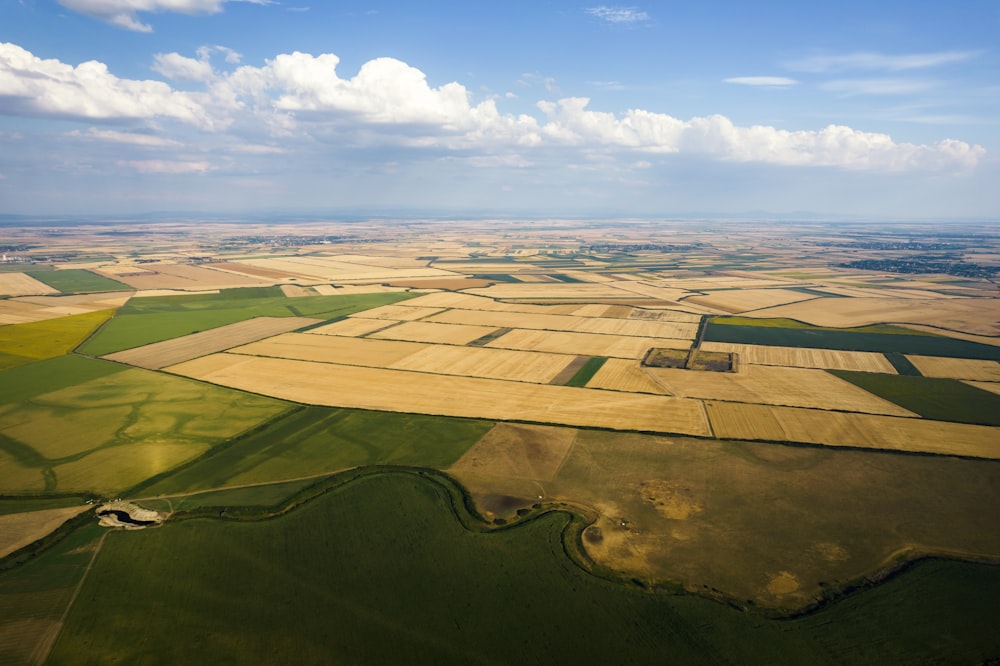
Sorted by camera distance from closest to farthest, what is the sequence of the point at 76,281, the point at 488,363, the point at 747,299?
the point at 488,363 < the point at 747,299 < the point at 76,281

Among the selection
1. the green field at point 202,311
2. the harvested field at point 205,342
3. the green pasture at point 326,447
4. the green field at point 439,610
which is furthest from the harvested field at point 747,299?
the green field at point 439,610

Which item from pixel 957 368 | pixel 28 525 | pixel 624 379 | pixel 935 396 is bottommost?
pixel 28 525

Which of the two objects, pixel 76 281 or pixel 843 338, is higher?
pixel 76 281

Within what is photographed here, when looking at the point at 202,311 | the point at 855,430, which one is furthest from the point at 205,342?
the point at 855,430

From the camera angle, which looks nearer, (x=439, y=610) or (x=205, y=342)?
(x=439, y=610)

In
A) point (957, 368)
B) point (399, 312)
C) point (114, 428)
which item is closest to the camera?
point (114, 428)

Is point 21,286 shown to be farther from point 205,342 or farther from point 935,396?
point 935,396

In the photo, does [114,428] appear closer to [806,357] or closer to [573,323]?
[573,323]
